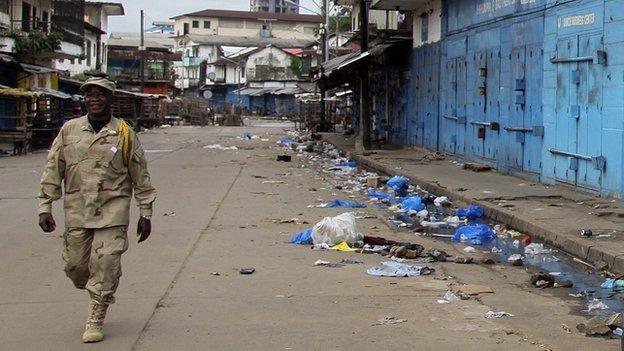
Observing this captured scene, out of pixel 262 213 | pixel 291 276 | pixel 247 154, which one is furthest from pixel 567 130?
pixel 247 154

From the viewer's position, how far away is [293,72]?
319 feet

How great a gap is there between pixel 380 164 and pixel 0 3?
20.0 meters

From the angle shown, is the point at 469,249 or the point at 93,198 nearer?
the point at 93,198

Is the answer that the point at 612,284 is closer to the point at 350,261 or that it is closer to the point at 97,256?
the point at 350,261

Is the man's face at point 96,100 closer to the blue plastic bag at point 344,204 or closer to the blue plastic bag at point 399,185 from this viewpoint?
the blue plastic bag at point 344,204

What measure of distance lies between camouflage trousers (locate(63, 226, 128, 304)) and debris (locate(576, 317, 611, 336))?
3.44 meters

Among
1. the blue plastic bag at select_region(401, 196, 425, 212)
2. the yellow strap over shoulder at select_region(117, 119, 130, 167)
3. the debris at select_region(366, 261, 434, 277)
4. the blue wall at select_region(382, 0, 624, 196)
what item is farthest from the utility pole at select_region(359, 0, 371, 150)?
the yellow strap over shoulder at select_region(117, 119, 130, 167)

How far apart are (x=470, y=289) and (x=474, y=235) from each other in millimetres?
Answer: 3443

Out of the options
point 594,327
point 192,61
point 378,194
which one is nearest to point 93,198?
point 594,327

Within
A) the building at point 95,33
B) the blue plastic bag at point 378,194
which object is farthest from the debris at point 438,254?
the building at point 95,33

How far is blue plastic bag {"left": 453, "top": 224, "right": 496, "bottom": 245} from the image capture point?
36.1 feet

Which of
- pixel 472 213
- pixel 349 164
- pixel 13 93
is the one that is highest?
pixel 13 93

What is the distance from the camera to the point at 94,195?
19.5 feet

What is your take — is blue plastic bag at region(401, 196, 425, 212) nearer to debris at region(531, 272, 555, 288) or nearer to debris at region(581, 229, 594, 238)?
debris at region(581, 229, 594, 238)
